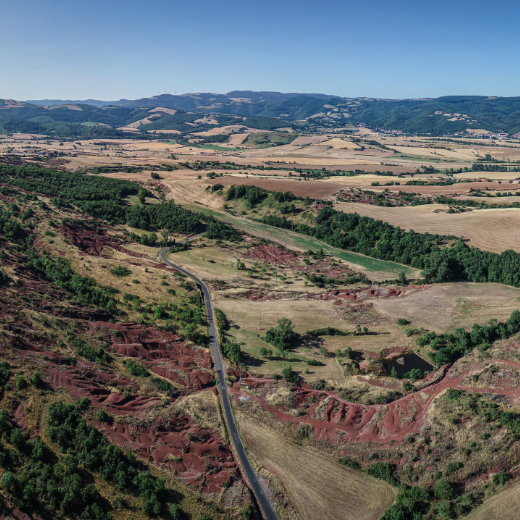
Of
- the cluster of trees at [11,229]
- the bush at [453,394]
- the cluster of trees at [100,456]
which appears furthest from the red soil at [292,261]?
the cluster of trees at [100,456]

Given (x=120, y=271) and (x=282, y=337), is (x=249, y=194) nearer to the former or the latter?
(x=120, y=271)

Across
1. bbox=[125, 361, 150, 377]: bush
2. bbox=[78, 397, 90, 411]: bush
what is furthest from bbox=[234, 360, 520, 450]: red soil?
bbox=[78, 397, 90, 411]: bush

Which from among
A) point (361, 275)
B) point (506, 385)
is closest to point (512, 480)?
point (506, 385)

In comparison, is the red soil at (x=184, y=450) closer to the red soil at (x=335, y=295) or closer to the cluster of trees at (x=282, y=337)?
the cluster of trees at (x=282, y=337)

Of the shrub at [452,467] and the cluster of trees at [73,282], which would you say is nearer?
the shrub at [452,467]

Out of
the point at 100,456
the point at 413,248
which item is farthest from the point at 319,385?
the point at 413,248

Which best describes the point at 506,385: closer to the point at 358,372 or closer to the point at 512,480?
the point at 512,480

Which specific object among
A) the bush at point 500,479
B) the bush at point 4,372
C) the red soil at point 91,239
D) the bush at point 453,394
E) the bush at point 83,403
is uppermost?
the red soil at point 91,239

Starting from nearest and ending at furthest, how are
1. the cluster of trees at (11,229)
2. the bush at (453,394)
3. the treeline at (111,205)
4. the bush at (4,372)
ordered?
the bush at (4,372)
the bush at (453,394)
the cluster of trees at (11,229)
the treeline at (111,205)

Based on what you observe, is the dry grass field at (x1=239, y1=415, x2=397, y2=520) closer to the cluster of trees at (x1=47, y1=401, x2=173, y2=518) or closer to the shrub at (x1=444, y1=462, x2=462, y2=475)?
the shrub at (x1=444, y1=462, x2=462, y2=475)
